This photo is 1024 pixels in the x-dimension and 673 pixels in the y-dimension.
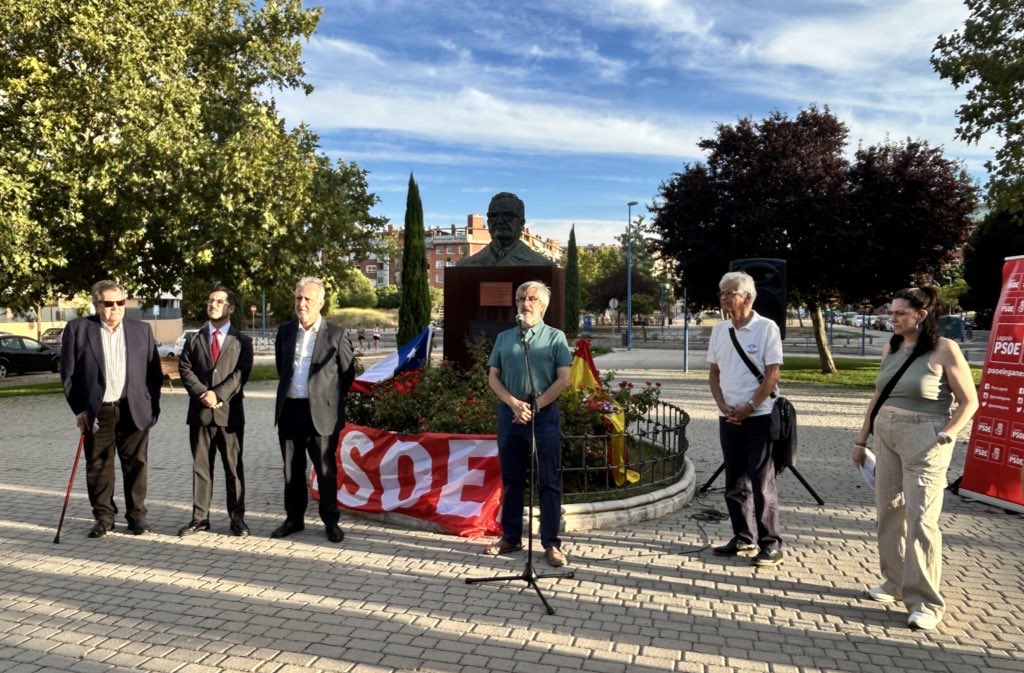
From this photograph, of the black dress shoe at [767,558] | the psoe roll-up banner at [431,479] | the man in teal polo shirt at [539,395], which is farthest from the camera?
the psoe roll-up banner at [431,479]

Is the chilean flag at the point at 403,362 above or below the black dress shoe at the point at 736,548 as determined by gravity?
above

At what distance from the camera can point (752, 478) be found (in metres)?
4.98

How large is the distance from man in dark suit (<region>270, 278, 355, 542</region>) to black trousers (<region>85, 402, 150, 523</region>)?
1179 millimetres

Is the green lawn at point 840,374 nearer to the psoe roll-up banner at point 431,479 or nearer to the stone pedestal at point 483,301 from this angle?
the stone pedestal at point 483,301

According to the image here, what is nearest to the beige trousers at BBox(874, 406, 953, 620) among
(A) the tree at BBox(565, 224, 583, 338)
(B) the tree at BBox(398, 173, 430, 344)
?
(B) the tree at BBox(398, 173, 430, 344)

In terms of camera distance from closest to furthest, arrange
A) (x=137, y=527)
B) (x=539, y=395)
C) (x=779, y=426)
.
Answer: (x=539, y=395) → (x=779, y=426) → (x=137, y=527)

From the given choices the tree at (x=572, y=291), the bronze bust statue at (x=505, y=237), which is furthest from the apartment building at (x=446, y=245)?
the bronze bust statue at (x=505, y=237)

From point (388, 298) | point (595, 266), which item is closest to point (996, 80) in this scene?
point (595, 266)

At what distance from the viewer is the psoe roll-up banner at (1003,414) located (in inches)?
263

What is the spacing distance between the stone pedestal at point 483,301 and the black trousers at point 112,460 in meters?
3.85

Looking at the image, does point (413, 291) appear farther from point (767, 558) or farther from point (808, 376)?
point (767, 558)

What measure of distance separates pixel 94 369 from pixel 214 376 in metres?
0.88

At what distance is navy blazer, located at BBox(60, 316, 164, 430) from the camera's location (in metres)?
5.50

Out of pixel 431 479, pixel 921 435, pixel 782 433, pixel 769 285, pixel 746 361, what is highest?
pixel 769 285
